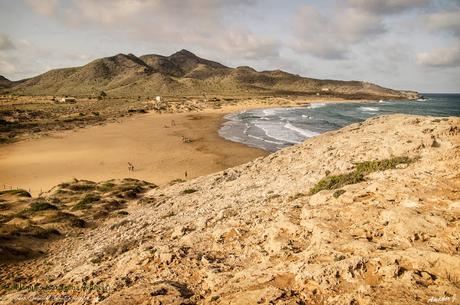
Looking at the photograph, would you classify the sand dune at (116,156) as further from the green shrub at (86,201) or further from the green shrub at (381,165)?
the green shrub at (381,165)

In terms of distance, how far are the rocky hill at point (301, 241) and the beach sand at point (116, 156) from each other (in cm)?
1665

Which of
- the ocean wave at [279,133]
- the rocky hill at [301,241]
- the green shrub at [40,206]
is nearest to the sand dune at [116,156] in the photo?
the ocean wave at [279,133]

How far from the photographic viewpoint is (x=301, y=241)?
8.56 metres

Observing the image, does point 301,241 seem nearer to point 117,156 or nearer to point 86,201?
point 86,201

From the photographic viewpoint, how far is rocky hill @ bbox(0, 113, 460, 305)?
21.0 ft

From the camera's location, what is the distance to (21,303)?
27.9 ft

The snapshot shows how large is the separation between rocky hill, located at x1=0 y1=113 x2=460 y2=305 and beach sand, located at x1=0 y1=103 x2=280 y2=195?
54.6 ft

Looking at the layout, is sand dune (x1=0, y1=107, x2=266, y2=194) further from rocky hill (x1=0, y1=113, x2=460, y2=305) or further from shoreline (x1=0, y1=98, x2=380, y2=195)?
rocky hill (x1=0, y1=113, x2=460, y2=305)

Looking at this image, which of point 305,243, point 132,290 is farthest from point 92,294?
point 305,243

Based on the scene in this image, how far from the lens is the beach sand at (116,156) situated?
32344 millimetres

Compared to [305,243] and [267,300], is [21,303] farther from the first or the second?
[305,243]

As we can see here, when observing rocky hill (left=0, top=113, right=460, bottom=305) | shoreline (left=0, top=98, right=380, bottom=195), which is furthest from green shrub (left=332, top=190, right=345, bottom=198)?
shoreline (left=0, top=98, right=380, bottom=195)

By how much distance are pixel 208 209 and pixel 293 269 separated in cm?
743

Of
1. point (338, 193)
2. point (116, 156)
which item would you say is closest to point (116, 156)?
point (116, 156)
